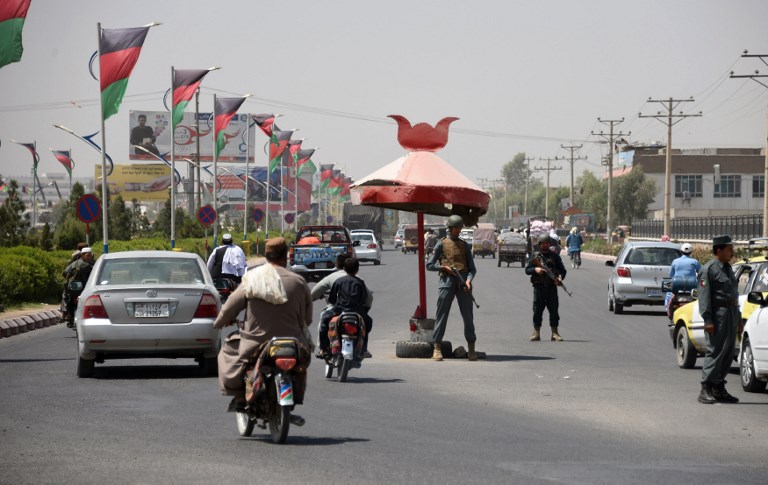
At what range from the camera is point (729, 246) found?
13.6 m

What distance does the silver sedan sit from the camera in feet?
50.8

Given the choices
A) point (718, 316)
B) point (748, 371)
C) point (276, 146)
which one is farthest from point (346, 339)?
point (276, 146)

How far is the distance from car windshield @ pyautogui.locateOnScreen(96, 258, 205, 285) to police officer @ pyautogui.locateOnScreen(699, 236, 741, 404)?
6.20 m

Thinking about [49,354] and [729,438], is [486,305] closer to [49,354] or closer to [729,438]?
[49,354]

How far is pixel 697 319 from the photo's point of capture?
17.2 meters

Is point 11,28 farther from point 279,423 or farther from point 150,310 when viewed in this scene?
point 279,423

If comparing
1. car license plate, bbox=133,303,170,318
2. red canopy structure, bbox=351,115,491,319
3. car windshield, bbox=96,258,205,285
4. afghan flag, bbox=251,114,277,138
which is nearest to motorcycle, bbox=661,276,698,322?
red canopy structure, bbox=351,115,491,319

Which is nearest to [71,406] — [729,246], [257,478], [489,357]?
[257,478]

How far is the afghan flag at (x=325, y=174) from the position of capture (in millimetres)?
115000

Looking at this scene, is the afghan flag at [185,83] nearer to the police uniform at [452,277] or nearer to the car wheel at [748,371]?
the police uniform at [452,277]

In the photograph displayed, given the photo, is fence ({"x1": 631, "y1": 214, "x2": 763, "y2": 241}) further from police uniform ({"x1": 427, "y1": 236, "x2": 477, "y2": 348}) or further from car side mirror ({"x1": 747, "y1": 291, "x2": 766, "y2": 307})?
car side mirror ({"x1": 747, "y1": 291, "x2": 766, "y2": 307})

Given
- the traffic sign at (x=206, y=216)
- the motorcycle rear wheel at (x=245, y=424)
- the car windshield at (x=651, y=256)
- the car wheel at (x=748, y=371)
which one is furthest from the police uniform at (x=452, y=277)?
the traffic sign at (x=206, y=216)

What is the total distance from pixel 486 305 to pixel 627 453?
73.7 ft

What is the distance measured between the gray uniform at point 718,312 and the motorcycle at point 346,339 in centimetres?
402
